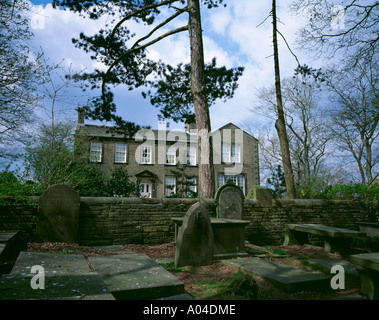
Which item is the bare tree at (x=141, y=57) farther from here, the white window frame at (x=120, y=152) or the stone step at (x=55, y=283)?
the white window frame at (x=120, y=152)

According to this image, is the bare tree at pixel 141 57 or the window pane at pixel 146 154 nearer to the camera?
the bare tree at pixel 141 57

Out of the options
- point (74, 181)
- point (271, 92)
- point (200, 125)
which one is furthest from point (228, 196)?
point (271, 92)

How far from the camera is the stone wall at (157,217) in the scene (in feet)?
21.0

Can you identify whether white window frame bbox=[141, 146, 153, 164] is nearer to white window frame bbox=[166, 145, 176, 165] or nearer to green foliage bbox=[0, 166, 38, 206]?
white window frame bbox=[166, 145, 176, 165]

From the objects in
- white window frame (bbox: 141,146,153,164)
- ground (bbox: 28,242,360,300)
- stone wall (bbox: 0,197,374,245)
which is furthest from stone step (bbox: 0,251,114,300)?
white window frame (bbox: 141,146,153,164)

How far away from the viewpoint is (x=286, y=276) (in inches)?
152

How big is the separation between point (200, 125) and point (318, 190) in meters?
6.37

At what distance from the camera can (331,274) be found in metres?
4.64

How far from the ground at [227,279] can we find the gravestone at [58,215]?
1.45ft

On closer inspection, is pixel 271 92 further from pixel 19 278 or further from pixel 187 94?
pixel 19 278

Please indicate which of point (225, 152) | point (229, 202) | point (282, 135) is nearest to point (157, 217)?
point (229, 202)

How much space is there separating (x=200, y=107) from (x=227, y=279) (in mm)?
6108
